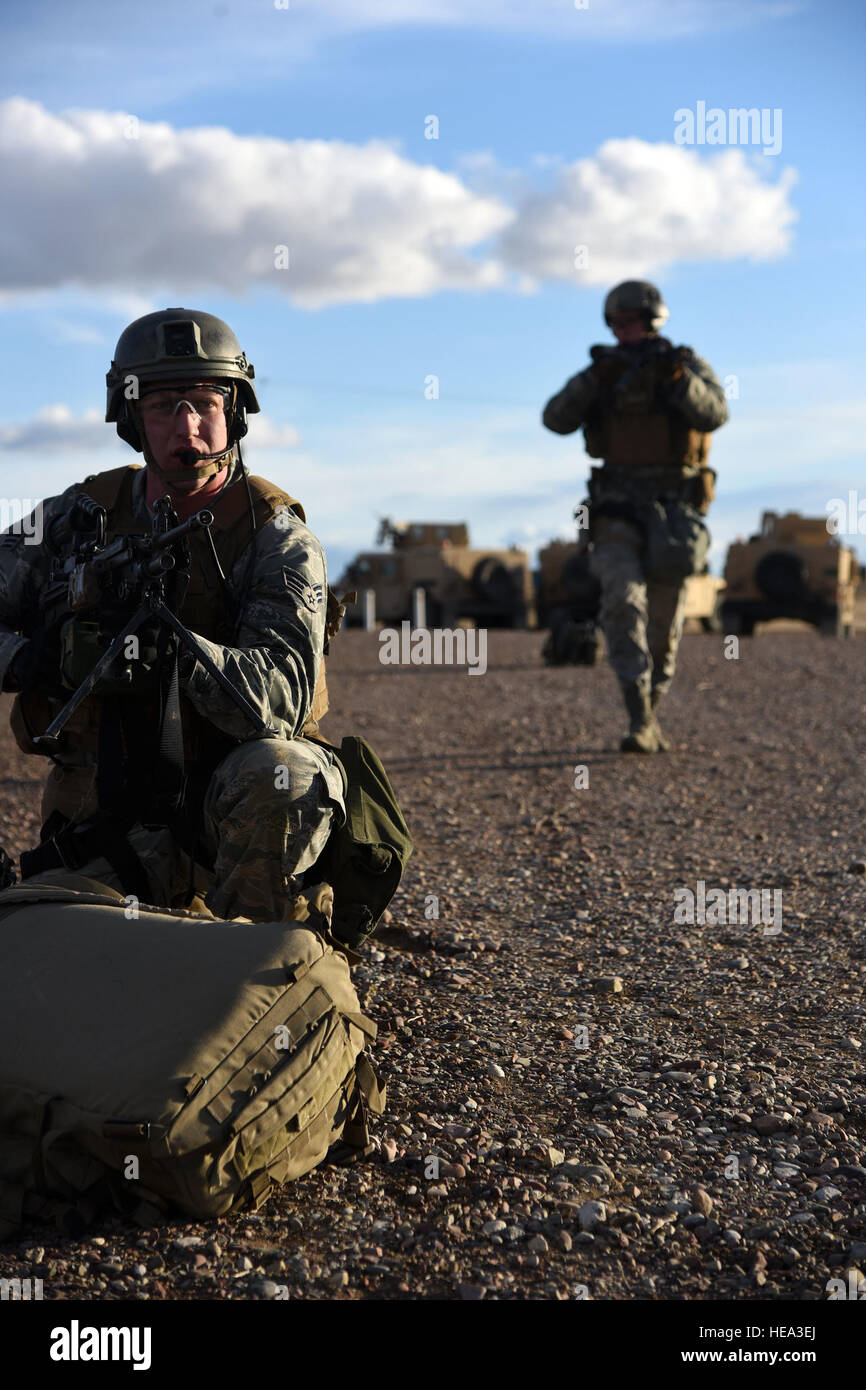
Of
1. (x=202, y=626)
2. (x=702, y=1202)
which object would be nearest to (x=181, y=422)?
(x=202, y=626)

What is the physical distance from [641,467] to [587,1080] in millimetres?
5497

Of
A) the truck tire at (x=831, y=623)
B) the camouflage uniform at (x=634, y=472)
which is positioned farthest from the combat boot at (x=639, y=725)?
the truck tire at (x=831, y=623)

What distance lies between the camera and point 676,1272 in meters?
2.20

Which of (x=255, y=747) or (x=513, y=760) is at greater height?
(x=255, y=747)

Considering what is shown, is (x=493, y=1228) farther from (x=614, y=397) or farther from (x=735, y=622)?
(x=735, y=622)

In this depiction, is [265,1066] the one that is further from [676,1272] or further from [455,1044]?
[455,1044]

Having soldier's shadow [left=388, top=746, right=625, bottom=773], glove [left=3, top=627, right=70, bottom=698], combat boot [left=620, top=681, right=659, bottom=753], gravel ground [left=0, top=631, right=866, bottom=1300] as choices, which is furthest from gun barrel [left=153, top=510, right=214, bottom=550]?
combat boot [left=620, top=681, right=659, bottom=753]

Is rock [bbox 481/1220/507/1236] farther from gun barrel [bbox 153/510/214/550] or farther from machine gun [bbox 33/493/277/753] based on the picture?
gun barrel [bbox 153/510/214/550]

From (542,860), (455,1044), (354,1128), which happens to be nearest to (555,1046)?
(455,1044)

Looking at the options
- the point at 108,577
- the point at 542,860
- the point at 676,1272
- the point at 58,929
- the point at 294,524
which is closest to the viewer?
the point at 676,1272

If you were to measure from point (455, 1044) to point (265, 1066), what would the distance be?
952 mm

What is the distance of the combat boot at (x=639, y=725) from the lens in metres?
7.99

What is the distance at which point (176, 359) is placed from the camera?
3418 mm

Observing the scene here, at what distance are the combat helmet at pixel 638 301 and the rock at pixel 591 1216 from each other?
6.34 m
